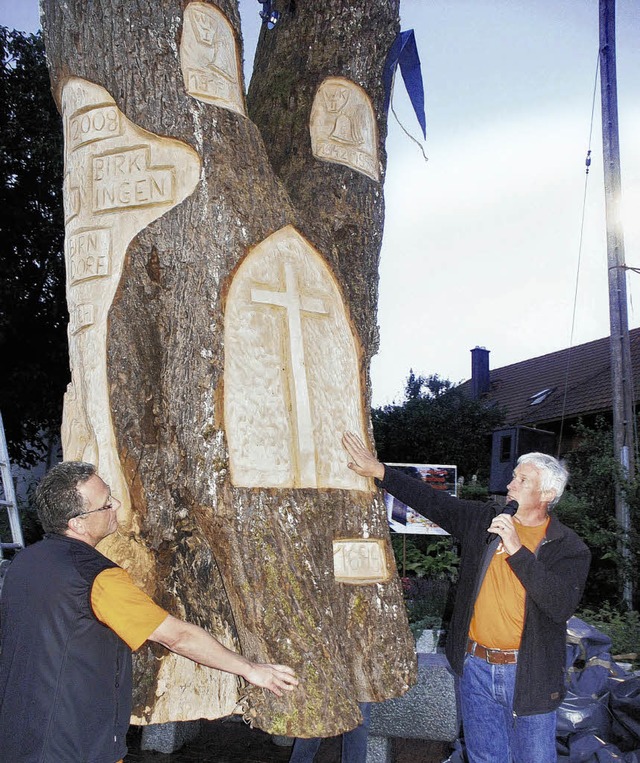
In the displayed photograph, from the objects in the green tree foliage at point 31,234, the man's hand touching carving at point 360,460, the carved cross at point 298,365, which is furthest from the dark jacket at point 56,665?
the green tree foliage at point 31,234

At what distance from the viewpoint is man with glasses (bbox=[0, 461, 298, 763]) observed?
2.17 metres

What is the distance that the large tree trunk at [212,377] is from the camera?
3.18 m

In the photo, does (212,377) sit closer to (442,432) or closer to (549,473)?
(549,473)

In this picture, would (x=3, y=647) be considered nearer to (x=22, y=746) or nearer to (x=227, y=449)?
(x=22, y=746)

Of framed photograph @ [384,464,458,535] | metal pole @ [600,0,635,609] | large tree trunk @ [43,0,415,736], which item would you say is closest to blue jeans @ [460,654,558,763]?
large tree trunk @ [43,0,415,736]

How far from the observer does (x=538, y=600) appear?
9.36 ft

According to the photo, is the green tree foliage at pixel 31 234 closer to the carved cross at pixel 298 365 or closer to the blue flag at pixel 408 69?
the blue flag at pixel 408 69

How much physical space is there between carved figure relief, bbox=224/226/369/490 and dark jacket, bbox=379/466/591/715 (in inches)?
25.1

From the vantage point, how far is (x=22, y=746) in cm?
215

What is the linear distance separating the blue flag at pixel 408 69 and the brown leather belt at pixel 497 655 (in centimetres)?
288

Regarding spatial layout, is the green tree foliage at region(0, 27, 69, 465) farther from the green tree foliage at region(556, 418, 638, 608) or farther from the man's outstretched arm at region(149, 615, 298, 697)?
the man's outstretched arm at region(149, 615, 298, 697)

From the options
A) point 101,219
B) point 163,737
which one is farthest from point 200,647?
point 163,737

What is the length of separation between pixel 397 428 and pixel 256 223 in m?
11.9

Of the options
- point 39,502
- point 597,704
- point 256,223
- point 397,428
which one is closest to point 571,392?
point 397,428
